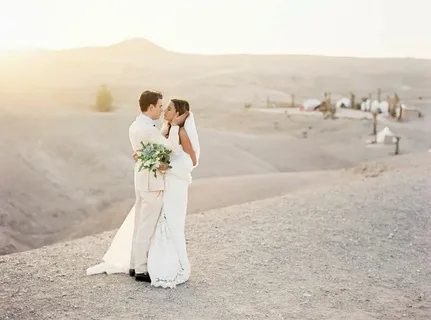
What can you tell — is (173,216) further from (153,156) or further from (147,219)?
(153,156)

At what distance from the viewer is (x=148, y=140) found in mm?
6102

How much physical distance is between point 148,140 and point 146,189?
1.57 ft

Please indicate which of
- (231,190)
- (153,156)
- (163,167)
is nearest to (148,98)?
(153,156)

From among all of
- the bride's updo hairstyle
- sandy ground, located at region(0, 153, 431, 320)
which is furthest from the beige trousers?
the bride's updo hairstyle

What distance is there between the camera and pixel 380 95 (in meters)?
20.6

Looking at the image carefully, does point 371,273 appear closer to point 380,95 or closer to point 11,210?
point 11,210

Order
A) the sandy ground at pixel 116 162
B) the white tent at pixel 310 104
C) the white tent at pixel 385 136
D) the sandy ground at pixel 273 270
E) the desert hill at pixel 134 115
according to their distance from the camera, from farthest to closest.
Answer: the white tent at pixel 310 104 → the white tent at pixel 385 136 → the desert hill at pixel 134 115 → the sandy ground at pixel 116 162 → the sandy ground at pixel 273 270

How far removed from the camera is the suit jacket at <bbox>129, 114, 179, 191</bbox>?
19.9 ft

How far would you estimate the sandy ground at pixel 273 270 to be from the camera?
5844mm

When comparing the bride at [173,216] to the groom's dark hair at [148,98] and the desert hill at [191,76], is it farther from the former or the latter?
the desert hill at [191,76]

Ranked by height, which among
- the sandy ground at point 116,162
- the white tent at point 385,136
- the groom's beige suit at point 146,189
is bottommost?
the sandy ground at point 116,162

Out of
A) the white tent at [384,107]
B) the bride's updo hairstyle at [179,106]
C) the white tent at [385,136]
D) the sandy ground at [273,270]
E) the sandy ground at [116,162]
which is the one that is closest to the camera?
the sandy ground at [273,270]

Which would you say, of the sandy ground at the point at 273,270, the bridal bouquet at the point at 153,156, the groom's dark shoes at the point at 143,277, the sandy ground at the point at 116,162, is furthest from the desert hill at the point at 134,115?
the bridal bouquet at the point at 153,156

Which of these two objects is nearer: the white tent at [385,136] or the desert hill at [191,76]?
the desert hill at [191,76]
